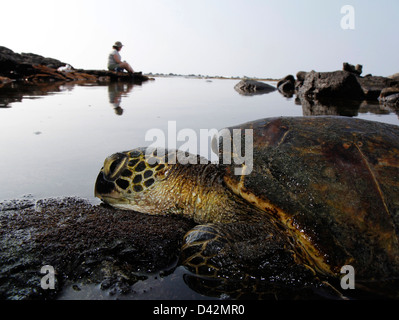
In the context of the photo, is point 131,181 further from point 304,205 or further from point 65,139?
point 65,139

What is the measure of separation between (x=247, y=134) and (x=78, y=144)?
3323 mm

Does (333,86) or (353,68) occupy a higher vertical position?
(353,68)

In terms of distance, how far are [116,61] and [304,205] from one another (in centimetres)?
2206

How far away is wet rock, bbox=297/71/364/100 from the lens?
52.2ft

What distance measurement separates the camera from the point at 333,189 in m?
1.98

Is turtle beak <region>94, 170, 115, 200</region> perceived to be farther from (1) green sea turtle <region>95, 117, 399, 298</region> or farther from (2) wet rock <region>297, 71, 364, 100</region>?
(2) wet rock <region>297, 71, 364, 100</region>

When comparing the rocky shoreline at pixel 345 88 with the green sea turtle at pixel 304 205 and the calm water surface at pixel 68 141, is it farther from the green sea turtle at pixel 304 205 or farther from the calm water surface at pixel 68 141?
the green sea turtle at pixel 304 205

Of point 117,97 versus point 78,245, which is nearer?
point 78,245

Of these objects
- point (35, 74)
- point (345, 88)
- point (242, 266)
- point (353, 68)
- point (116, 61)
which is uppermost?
point (353, 68)

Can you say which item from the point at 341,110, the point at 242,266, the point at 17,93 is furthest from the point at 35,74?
the point at 242,266

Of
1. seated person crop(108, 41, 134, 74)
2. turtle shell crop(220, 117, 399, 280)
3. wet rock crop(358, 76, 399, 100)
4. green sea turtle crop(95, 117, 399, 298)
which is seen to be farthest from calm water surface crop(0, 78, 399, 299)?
wet rock crop(358, 76, 399, 100)

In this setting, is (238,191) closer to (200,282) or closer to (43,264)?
(200,282)

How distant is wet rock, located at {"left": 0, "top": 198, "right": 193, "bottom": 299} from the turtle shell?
0.82 m
